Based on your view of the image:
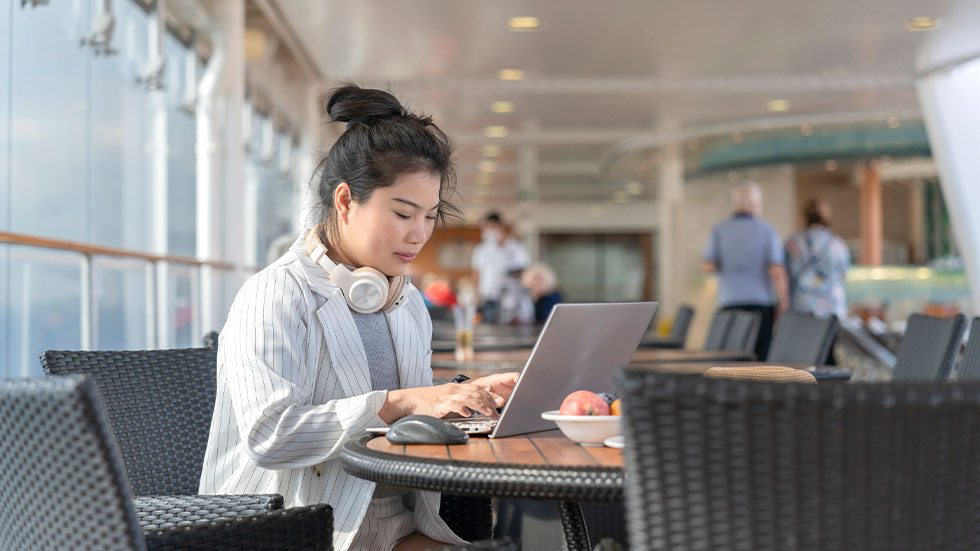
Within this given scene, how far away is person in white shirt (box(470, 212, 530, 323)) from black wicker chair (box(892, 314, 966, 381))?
7.66m

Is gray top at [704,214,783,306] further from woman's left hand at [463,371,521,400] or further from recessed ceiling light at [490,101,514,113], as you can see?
woman's left hand at [463,371,521,400]

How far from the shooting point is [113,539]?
1.11 metres

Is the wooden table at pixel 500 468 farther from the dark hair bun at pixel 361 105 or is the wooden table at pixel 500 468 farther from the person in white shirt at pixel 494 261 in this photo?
the person in white shirt at pixel 494 261

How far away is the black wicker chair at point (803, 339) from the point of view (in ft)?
12.1

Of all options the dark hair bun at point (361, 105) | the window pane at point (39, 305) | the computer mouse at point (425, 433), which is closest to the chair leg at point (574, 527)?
the computer mouse at point (425, 433)

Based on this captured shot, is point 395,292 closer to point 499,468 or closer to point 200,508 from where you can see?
point 200,508

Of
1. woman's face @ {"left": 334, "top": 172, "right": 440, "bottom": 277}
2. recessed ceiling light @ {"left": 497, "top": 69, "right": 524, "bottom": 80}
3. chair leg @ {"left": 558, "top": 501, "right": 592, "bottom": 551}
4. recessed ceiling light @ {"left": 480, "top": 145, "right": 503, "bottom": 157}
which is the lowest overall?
chair leg @ {"left": 558, "top": 501, "right": 592, "bottom": 551}

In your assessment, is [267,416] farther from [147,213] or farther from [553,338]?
[147,213]

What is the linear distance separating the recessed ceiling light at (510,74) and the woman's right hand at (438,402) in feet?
24.2

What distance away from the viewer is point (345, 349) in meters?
1.81

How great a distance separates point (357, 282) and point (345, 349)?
0.41 ft

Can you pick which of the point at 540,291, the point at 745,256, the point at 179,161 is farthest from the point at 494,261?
the point at 179,161

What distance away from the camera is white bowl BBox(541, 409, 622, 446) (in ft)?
4.82

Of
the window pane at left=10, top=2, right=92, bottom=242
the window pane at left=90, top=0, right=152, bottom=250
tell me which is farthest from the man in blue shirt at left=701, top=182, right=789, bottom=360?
the window pane at left=10, top=2, right=92, bottom=242
